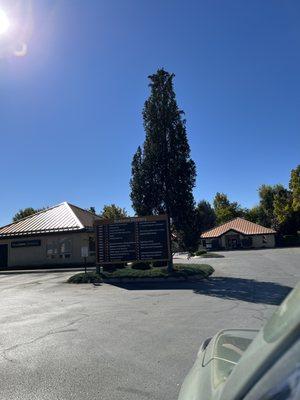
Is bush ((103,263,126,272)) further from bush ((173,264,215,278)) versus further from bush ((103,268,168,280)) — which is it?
bush ((173,264,215,278))

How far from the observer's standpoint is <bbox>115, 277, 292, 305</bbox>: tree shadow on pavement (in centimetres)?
1443

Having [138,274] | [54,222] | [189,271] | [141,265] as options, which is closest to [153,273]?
[138,274]

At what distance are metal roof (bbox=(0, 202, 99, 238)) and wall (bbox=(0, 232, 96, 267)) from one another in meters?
0.54

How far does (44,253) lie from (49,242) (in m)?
1.04

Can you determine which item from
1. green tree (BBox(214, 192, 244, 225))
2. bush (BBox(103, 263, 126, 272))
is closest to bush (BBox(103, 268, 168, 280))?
bush (BBox(103, 263, 126, 272))

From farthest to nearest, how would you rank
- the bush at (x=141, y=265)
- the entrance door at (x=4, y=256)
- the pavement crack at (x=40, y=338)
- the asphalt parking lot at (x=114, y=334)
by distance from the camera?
1. the entrance door at (x=4, y=256)
2. the bush at (x=141, y=265)
3. the pavement crack at (x=40, y=338)
4. the asphalt parking lot at (x=114, y=334)

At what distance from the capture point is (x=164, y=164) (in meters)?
24.7

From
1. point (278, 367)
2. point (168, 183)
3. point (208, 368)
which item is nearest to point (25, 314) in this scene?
point (208, 368)

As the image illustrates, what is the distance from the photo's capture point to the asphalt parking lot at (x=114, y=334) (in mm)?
5770

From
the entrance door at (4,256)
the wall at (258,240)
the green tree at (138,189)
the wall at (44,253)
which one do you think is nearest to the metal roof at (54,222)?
the wall at (44,253)

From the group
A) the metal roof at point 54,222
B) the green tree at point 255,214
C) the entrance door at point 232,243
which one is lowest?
the entrance door at point 232,243

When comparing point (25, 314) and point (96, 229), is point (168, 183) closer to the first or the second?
point (96, 229)

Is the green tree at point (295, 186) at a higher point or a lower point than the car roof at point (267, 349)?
higher

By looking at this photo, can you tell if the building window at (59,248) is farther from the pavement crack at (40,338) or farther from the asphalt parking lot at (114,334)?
the pavement crack at (40,338)
